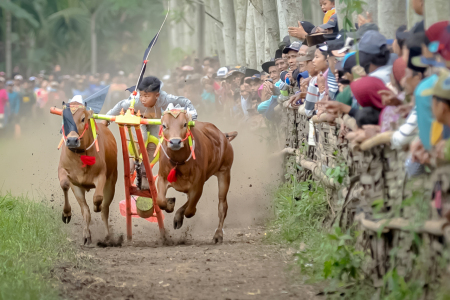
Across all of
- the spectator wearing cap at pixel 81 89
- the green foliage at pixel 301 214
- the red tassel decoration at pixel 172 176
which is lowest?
the green foliage at pixel 301 214

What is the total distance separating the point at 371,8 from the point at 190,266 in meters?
3.86

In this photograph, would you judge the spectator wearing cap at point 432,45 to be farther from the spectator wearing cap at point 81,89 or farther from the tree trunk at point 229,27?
the spectator wearing cap at point 81,89

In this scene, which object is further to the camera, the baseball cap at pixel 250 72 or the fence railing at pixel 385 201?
the baseball cap at pixel 250 72

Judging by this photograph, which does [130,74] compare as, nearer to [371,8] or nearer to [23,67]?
[23,67]

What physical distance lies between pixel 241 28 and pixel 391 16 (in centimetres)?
1649

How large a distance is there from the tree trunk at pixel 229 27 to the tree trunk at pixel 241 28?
0.19m

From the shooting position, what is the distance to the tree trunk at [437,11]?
16.1ft

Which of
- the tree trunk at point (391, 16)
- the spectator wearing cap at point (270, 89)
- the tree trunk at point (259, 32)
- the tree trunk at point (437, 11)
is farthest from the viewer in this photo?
the tree trunk at point (259, 32)

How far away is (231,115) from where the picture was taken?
1952 centimetres

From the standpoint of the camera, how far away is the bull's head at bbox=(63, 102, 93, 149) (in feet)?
28.4

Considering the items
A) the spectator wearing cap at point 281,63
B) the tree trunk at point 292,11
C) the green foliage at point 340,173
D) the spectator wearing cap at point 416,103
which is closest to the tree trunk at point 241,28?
the tree trunk at point 292,11

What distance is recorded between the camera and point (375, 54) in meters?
5.93

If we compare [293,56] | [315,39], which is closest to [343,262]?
[315,39]

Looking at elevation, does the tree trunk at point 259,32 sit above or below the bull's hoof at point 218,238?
above
